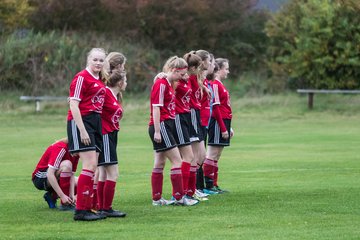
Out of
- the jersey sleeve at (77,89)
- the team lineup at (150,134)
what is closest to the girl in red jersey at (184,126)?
the team lineup at (150,134)

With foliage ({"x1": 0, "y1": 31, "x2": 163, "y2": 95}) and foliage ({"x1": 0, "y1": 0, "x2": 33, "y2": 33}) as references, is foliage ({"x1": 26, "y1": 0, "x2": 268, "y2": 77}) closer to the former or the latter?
foliage ({"x1": 0, "y1": 0, "x2": 33, "y2": 33})

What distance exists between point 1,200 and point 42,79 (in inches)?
1013

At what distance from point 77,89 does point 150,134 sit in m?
1.79

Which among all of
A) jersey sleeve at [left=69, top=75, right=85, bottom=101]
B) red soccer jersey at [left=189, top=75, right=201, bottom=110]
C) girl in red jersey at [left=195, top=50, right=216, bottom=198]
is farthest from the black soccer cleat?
girl in red jersey at [left=195, top=50, right=216, bottom=198]

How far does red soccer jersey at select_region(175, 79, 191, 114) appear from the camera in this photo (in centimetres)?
1222

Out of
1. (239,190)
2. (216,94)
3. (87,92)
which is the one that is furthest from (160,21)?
(87,92)

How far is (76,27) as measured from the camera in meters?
43.2

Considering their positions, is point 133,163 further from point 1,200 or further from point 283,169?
point 1,200

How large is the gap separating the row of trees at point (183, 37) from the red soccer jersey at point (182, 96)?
23361mm

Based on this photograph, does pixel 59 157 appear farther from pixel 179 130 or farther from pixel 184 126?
pixel 184 126

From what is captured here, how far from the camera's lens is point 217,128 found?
13.8 m

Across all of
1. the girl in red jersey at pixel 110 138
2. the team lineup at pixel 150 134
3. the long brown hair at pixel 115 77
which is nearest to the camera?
the team lineup at pixel 150 134

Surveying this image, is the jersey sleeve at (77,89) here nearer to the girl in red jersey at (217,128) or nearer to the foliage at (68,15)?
the girl in red jersey at (217,128)

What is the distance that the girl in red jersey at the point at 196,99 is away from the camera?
12.7 meters
